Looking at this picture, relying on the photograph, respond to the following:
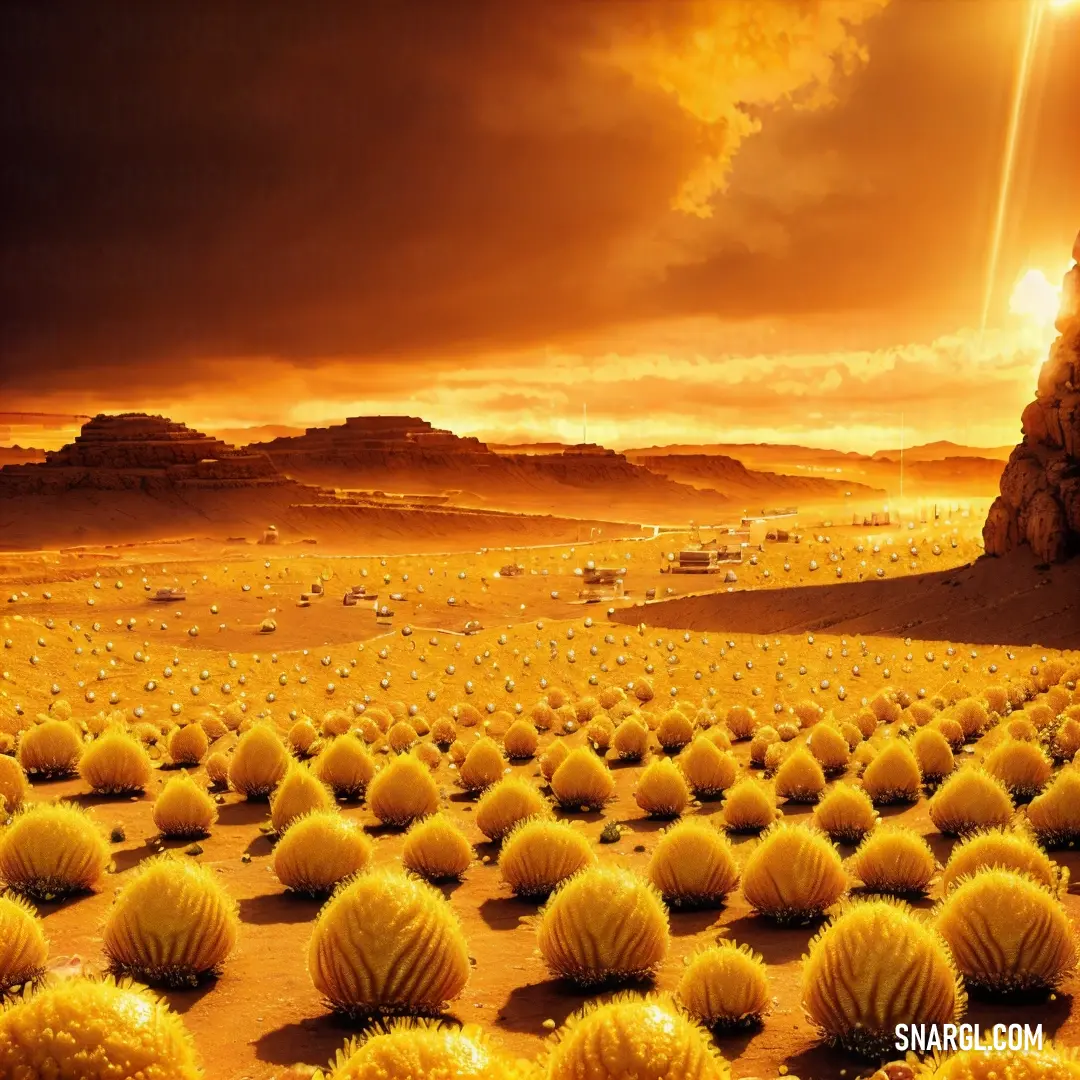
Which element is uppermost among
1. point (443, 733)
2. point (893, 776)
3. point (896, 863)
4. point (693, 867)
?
point (896, 863)

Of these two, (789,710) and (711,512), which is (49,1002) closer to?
(789,710)

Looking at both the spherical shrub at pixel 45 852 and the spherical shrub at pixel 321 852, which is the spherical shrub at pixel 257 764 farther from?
the spherical shrub at pixel 321 852

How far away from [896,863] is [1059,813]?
3.54 meters

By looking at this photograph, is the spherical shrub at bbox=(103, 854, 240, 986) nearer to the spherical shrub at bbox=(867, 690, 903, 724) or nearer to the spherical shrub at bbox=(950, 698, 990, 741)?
the spherical shrub at bbox=(950, 698, 990, 741)

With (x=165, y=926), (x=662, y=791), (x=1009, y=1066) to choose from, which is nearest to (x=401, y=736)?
(x=662, y=791)

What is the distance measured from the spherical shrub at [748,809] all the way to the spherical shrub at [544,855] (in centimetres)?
414

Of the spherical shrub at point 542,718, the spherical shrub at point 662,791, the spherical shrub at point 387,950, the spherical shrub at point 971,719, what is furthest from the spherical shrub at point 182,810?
the spherical shrub at point 971,719

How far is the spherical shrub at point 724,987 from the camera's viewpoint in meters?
9.32

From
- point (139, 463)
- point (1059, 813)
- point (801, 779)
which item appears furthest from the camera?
point (139, 463)

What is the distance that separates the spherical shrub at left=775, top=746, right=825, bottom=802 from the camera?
1936cm

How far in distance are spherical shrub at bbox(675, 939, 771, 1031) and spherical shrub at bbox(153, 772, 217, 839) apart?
10.2 m

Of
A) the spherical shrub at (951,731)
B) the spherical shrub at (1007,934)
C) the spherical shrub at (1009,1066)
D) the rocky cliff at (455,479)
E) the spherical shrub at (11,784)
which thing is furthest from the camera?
the rocky cliff at (455,479)

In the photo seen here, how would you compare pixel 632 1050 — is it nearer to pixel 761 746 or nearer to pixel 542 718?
pixel 761 746

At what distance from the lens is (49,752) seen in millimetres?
22000
